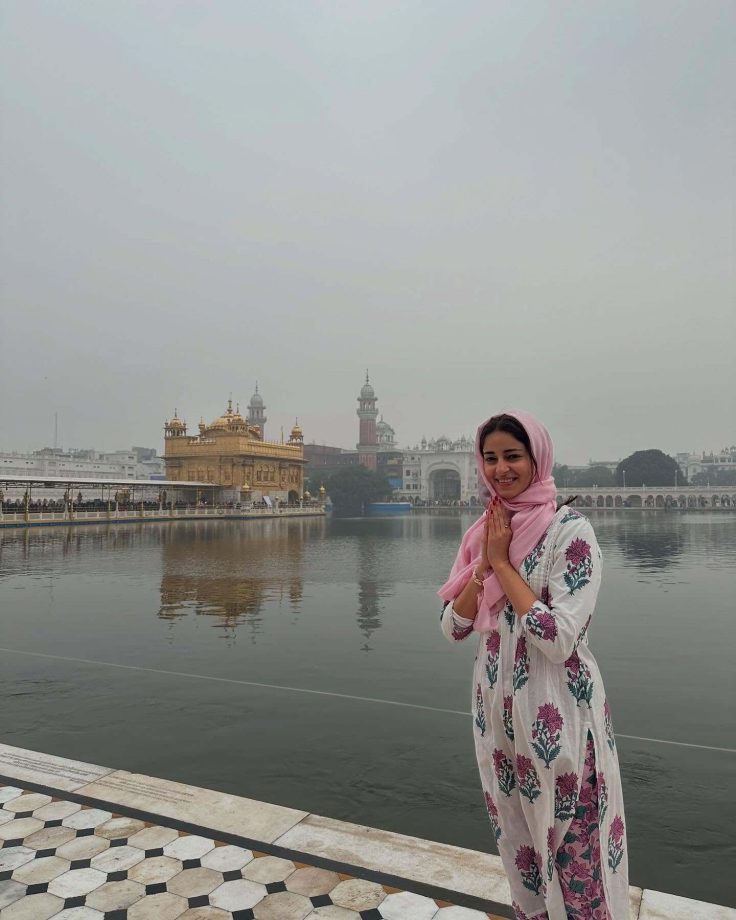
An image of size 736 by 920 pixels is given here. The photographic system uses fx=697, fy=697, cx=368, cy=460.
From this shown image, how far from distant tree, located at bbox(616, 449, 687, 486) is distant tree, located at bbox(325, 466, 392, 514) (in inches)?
1268

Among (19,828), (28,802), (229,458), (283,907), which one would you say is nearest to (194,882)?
(283,907)

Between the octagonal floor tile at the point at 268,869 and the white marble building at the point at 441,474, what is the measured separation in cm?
9010

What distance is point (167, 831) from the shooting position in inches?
120

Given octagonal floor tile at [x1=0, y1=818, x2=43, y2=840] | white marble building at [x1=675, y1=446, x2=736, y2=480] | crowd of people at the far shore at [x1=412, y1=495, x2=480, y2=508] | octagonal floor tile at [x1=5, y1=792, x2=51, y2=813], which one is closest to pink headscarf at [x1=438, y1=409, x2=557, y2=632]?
octagonal floor tile at [x1=0, y1=818, x2=43, y2=840]

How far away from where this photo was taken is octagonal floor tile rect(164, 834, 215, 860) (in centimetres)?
286

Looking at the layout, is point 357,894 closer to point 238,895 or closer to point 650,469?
point 238,895

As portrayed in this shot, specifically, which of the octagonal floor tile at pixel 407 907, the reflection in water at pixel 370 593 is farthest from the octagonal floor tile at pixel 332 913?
the reflection in water at pixel 370 593

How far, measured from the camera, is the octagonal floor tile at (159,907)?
2447 millimetres

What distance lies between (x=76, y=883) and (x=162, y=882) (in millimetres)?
339

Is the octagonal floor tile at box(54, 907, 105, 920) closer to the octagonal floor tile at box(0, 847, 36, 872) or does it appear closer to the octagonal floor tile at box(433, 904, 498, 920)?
the octagonal floor tile at box(0, 847, 36, 872)

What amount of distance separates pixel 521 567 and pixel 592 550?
0.19m

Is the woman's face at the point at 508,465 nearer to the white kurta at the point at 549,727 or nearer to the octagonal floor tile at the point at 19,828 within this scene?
the white kurta at the point at 549,727

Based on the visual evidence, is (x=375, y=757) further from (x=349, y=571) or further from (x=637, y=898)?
(x=349, y=571)

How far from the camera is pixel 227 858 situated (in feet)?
9.28
